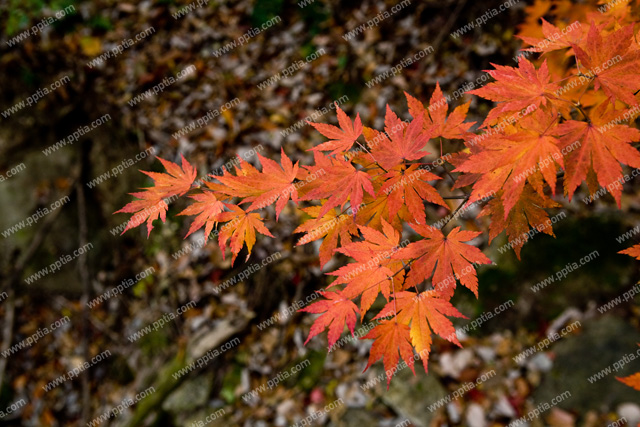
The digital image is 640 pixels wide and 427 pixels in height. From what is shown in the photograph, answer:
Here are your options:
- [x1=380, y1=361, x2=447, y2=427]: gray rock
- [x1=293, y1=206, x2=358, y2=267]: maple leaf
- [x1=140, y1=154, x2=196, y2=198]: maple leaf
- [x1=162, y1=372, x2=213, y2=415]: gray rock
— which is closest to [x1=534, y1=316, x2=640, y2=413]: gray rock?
[x1=380, y1=361, x2=447, y2=427]: gray rock

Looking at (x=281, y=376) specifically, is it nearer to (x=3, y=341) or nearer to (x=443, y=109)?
(x=443, y=109)

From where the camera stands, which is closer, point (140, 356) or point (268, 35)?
point (140, 356)

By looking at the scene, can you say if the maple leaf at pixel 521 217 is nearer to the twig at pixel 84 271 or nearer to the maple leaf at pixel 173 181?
the maple leaf at pixel 173 181

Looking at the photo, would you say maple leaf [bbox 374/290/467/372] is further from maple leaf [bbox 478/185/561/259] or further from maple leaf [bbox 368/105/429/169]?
maple leaf [bbox 368/105/429/169]

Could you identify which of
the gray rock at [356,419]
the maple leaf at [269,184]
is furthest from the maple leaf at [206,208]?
the gray rock at [356,419]

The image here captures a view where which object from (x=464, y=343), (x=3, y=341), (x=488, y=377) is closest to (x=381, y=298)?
(x=464, y=343)

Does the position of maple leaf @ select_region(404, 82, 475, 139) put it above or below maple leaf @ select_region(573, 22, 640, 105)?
below

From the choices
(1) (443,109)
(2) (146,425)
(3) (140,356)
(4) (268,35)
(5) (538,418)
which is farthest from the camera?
(4) (268,35)
